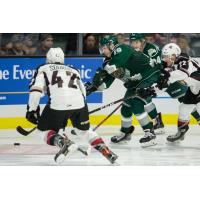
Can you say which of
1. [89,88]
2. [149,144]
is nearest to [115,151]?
[149,144]

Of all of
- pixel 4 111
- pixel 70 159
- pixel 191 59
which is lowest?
pixel 70 159

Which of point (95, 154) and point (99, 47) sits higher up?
point (99, 47)

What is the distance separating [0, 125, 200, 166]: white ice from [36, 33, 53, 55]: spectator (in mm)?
676

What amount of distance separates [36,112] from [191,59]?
135 centimetres

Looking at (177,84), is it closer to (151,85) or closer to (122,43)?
(151,85)

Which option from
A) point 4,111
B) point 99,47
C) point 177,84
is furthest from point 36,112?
point 177,84

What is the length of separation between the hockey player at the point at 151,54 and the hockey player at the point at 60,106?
1.58 ft

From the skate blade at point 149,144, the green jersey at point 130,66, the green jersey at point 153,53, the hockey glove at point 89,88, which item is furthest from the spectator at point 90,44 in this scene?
the skate blade at point 149,144

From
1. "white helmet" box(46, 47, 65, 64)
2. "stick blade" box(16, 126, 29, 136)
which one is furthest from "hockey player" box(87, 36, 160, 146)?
"stick blade" box(16, 126, 29, 136)

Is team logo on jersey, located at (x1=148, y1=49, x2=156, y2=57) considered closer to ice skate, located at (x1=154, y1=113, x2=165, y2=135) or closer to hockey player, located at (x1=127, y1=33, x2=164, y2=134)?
hockey player, located at (x1=127, y1=33, x2=164, y2=134)

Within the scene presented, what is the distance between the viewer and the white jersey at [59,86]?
213 inches

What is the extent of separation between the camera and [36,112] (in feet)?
17.9

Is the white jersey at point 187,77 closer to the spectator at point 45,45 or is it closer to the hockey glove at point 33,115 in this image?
the spectator at point 45,45

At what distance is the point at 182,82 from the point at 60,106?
1081 mm
